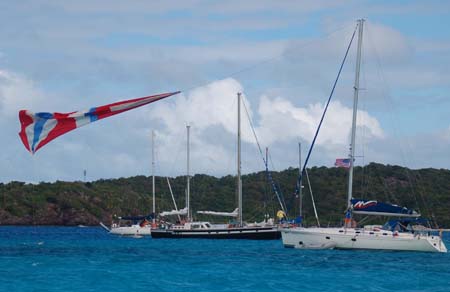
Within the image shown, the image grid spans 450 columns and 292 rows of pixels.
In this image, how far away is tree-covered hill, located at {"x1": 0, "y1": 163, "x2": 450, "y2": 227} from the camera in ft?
409

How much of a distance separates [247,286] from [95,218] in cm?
12090

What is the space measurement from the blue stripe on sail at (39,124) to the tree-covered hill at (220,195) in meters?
93.7

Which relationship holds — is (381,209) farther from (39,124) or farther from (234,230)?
(39,124)

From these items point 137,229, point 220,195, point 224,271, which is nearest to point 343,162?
point 224,271

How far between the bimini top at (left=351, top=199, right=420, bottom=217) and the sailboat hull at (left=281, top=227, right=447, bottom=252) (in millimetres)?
1146

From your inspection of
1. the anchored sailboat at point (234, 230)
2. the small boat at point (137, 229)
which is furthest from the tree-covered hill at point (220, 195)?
the anchored sailboat at point (234, 230)

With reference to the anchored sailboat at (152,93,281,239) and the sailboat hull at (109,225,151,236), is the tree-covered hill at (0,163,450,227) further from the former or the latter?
the anchored sailboat at (152,93,281,239)

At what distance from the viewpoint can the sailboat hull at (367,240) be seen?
181 ft

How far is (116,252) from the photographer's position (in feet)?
204

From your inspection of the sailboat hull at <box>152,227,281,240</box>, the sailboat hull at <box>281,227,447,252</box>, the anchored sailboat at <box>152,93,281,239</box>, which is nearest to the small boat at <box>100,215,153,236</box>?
the anchored sailboat at <box>152,93,281,239</box>

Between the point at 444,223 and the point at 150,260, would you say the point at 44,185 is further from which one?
the point at 150,260

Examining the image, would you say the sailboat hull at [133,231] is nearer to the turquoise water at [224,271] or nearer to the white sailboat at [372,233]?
the turquoise water at [224,271]

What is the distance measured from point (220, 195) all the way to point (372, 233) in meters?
86.8

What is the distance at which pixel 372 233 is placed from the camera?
55.1 metres
